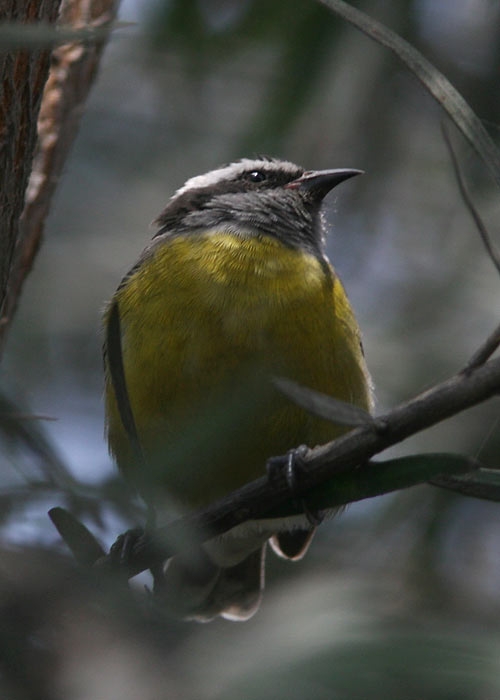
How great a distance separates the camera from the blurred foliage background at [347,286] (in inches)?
94.7

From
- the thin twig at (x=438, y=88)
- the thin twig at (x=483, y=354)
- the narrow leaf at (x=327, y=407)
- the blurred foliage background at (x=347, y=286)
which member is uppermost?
the thin twig at (x=438, y=88)

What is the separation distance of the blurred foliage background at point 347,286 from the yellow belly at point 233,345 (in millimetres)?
438

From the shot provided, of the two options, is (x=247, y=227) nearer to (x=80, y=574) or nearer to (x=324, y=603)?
(x=324, y=603)

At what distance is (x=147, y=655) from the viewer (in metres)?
3.37

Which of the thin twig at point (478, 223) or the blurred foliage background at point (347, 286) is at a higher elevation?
the thin twig at point (478, 223)

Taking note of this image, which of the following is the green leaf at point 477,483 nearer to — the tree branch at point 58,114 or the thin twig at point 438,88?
the thin twig at point 438,88

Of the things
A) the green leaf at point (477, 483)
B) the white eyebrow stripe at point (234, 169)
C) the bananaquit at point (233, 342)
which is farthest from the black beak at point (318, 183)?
the green leaf at point (477, 483)

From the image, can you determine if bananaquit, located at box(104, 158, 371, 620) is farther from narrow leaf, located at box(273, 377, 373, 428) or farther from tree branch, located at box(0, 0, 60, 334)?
narrow leaf, located at box(273, 377, 373, 428)

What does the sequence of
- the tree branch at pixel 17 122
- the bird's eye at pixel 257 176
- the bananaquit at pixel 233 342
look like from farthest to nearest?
1. the bird's eye at pixel 257 176
2. the bananaquit at pixel 233 342
3. the tree branch at pixel 17 122

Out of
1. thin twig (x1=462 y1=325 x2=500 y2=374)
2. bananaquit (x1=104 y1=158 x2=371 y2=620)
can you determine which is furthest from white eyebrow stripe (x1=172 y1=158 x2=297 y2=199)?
thin twig (x1=462 y1=325 x2=500 y2=374)

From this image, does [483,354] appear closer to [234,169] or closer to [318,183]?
[318,183]

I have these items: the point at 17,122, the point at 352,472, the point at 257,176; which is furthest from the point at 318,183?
the point at 352,472

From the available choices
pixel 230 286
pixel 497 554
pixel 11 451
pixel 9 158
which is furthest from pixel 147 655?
pixel 497 554

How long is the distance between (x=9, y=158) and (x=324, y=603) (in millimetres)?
1955
